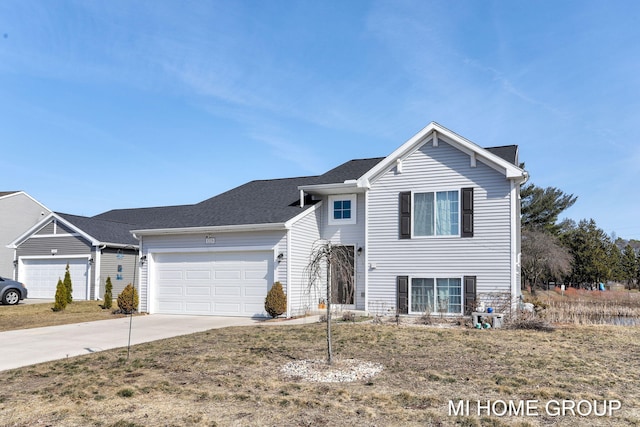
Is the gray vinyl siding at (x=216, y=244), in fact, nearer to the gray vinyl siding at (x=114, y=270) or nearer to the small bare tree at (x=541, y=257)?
the gray vinyl siding at (x=114, y=270)

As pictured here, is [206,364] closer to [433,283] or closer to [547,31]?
[433,283]

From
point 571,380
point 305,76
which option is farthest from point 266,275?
point 571,380

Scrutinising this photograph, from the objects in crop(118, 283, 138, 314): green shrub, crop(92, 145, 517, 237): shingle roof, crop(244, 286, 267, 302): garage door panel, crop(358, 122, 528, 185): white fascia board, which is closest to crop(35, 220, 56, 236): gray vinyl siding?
crop(92, 145, 517, 237): shingle roof

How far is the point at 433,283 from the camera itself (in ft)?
52.0

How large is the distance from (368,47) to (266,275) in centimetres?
845

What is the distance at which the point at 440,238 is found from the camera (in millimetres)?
15812

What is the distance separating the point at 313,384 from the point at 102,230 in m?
20.6

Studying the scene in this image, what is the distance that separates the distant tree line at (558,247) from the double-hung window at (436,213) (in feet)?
66.8

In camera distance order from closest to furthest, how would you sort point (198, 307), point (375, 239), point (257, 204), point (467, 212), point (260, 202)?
point (467, 212), point (375, 239), point (198, 307), point (257, 204), point (260, 202)

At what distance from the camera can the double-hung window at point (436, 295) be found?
15464 millimetres

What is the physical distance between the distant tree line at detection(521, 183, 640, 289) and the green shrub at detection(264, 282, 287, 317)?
23616 millimetres

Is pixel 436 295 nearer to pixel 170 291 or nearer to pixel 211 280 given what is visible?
pixel 211 280

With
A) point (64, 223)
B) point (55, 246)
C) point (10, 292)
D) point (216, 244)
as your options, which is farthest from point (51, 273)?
point (216, 244)

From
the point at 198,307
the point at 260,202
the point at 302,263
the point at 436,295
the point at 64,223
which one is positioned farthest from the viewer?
the point at 64,223
